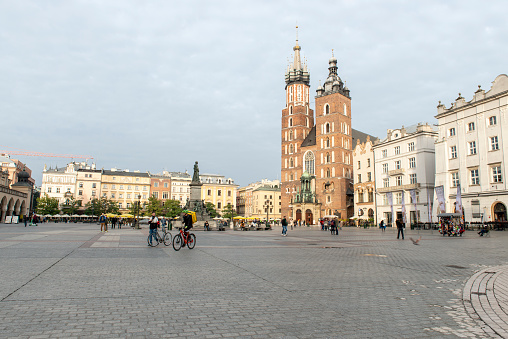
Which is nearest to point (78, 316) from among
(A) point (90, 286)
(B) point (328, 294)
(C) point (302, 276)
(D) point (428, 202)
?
(A) point (90, 286)

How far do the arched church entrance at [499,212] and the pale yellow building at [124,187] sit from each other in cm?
8625

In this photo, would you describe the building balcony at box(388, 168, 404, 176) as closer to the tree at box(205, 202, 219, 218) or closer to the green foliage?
the tree at box(205, 202, 219, 218)

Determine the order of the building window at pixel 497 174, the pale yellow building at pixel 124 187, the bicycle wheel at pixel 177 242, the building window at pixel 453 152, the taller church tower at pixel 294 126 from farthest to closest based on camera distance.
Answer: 1. the pale yellow building at pixel 124 187
2. the taller church tower at pixel 294 126
3. the building window at pixel 453 152
4. the building window at pixel 497 174
5. the bicycle wheel at pixel 177 242

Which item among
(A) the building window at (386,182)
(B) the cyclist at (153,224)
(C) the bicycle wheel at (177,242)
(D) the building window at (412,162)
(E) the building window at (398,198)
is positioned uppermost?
(D) the building window at (412,162)

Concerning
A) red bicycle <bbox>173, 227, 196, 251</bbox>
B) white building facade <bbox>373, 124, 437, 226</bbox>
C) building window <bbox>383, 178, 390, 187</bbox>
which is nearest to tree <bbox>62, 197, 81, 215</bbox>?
white building facade <bbox>373, 124, 437, 226</bbox>

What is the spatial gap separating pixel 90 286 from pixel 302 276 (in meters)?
4.78

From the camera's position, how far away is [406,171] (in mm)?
54750

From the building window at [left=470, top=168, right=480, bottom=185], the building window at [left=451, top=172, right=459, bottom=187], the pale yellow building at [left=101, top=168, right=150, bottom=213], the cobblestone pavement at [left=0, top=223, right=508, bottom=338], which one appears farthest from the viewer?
the pale yellow building at [left=101, top=168, right=150, bottom=213]

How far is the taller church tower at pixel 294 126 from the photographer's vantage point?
87500 mm

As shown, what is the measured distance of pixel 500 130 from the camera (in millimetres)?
39125

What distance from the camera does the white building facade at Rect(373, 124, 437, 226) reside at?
52.3 metres

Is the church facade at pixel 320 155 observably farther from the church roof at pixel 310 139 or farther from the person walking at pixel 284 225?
the person walking at pixel 284 225

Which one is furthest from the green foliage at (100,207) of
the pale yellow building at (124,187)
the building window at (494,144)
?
the building window at (494,144)

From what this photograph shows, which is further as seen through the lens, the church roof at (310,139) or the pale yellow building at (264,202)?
the pale yellow building at (264,202)
